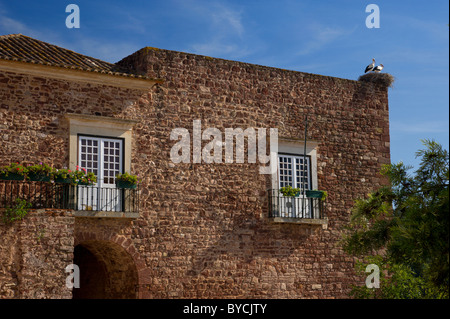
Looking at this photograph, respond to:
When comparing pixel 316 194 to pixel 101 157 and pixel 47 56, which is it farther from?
pixel 47 56

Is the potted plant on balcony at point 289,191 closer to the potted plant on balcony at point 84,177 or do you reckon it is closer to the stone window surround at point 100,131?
the stone window surround at point 100,131

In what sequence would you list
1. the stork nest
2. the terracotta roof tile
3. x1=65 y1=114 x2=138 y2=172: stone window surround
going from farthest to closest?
the stork nest < x1=65 y1=114 x2=138 y2=172: stone window surround < the terracotta roof tile

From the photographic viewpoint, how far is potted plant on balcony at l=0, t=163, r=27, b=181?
15570 millimetres

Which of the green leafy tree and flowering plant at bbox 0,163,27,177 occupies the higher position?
flowering plant at bbox 0,163,27,177

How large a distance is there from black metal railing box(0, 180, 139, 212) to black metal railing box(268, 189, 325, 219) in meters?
4.00

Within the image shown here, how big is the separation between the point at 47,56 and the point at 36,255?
17.6 feet

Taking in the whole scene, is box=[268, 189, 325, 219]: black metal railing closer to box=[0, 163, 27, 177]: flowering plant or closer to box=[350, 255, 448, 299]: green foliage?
box=[350, 255, 448, 299]: green foliage

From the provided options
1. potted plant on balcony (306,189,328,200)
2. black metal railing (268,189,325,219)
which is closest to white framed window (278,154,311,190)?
potted plant on balcony (306,189,328,200)

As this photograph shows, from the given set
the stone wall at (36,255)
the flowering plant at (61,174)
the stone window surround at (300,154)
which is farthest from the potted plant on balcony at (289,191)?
the stone wall at (36,255)

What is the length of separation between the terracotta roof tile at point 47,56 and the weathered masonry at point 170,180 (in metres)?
0.06

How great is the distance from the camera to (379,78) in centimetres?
2203

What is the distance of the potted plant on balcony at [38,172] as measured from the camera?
1583 centimetres

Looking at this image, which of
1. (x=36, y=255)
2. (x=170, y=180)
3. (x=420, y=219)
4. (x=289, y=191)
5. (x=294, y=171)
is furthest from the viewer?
(x=294, y=171)

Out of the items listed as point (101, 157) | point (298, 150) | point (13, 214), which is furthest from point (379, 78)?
point (13, 214)
